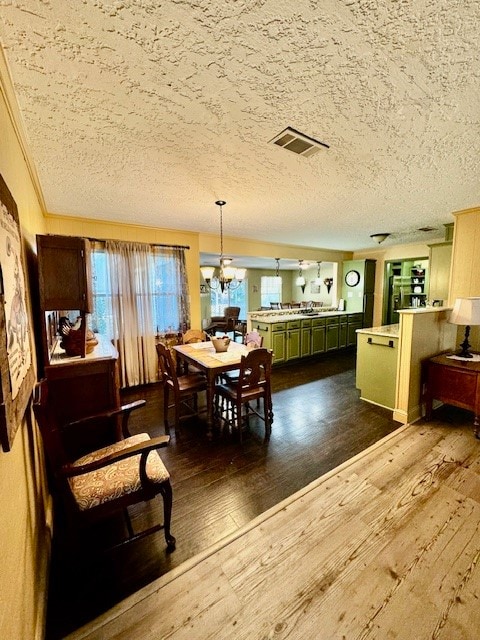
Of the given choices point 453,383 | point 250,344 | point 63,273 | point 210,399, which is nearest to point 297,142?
point 63,273

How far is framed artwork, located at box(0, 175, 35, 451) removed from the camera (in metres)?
0.79

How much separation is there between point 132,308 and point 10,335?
313cm

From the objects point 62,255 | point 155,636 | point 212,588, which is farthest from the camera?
point 62,255

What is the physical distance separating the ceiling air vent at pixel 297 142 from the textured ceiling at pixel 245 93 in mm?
49

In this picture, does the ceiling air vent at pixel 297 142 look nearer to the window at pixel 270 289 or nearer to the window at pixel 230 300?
the window at pixel 230 300

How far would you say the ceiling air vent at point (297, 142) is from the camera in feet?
5.24

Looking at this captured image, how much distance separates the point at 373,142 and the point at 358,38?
0.84 m

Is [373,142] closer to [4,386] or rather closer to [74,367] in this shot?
[4,386]

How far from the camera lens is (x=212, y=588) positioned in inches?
52.8

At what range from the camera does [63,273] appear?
6.07 ft

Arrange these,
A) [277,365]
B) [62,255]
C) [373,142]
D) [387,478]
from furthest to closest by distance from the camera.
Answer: [277,365]
[387,478]
[62,255]
[373,142]

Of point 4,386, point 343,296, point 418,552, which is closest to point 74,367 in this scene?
point 4,386

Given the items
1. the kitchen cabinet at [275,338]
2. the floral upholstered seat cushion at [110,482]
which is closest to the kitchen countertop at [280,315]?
the kitchen cabinet at [275,338]

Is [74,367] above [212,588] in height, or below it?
above
